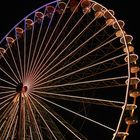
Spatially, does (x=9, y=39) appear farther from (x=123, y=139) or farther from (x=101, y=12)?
(x=123, y=139)

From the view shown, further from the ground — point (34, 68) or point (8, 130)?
point (34, 68)

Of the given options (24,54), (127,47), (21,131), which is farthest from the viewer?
(24,54)

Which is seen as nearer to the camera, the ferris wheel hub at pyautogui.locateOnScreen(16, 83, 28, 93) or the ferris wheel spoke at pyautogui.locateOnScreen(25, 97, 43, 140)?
the ferris wheel hub at pyautogui.locateOnScreen(16, 83, 28, 93)

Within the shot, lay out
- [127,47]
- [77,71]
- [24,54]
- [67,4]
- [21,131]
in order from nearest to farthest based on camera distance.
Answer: [21,131] < [127,47] < [77,71] < [24,54] < [67,4]

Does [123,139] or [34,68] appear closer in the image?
[123,139]

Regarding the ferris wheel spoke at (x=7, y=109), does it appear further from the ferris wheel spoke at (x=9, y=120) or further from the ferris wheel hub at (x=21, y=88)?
the ferris wheel hub at (x=21, y=88)

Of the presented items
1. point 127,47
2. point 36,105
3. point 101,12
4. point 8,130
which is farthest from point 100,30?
point 8,130

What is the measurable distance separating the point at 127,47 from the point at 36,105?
3.21 meters

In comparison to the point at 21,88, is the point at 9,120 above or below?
below

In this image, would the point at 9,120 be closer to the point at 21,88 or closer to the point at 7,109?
the point at 7,109

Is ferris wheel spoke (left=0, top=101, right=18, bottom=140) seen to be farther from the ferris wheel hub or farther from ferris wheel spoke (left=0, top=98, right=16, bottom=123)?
the ferris wheel hub

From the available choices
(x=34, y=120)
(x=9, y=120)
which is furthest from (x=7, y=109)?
(x=34, y=120)

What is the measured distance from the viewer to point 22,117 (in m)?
13.5

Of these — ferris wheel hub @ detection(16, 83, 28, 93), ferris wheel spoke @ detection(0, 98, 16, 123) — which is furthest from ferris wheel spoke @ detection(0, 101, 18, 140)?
ferris wheel hub @ detection(16, 83, 28, 93)
